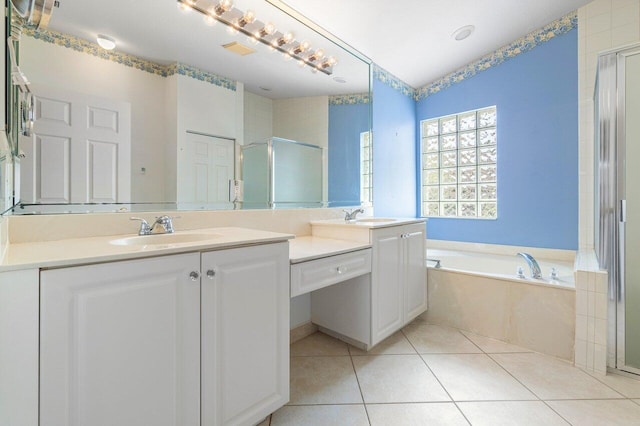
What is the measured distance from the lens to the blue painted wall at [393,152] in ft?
9.77

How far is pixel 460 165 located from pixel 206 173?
111 inches

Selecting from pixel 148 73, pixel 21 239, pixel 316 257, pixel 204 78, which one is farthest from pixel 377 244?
pixel 21 239

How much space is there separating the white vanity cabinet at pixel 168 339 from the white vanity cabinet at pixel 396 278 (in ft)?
2.54

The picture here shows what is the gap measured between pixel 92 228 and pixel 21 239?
21 cm

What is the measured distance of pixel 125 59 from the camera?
1.32 m

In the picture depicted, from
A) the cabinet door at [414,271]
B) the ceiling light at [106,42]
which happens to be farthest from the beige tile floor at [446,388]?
the ceiling light at [106,42]

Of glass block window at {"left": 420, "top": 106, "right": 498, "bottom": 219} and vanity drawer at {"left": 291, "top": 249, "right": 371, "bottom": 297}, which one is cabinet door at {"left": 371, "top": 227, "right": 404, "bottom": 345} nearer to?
vanity drawer at {"left": 291, "top": 249, "right": 371, "bottom": 297}

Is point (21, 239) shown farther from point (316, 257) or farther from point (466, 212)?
point (466, 212)

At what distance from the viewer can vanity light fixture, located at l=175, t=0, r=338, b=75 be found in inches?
63.6

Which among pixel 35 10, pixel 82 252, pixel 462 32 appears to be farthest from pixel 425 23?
pixel 82 252

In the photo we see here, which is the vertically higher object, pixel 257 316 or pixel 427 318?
pixel 257 316

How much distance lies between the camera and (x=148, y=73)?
140 cm

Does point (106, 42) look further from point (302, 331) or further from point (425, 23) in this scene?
point (425, 23)

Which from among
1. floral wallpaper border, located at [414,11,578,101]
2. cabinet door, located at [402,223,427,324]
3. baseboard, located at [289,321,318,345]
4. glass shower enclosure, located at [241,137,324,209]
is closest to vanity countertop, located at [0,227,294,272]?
glass shower enclosure, located at [241,137,324,209]
